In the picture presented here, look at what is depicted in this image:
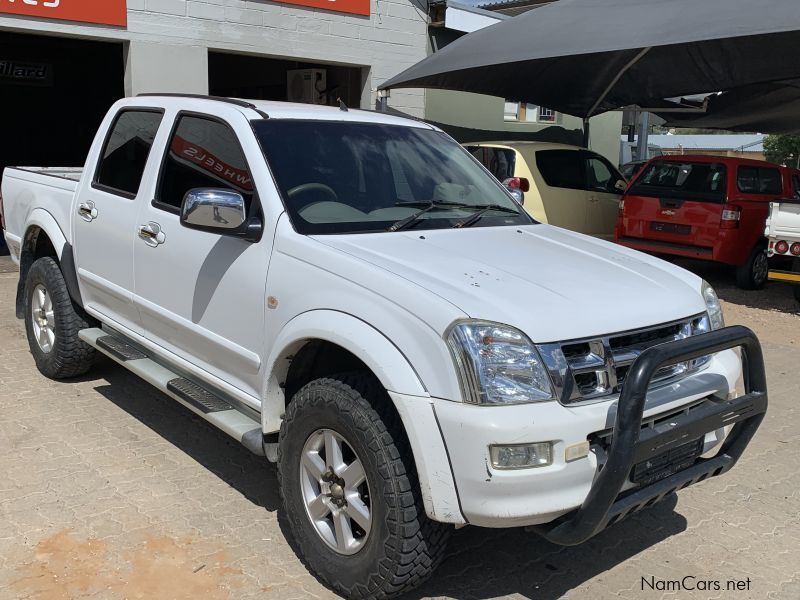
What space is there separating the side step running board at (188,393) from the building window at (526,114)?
11890 mm

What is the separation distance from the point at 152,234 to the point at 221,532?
1.59 m

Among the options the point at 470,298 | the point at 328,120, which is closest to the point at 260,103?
the point at 328,120

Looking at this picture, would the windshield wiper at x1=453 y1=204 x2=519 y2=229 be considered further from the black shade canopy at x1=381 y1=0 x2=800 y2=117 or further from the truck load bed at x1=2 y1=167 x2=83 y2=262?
the black shade canopy at x1=381 y1=0 x2=800 y2=117

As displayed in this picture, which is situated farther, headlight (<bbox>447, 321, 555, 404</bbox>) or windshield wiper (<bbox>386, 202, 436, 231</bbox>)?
windshield wiper (<bbox>386, 202, 436, 231</bbox>)

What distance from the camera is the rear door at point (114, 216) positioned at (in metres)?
4.52

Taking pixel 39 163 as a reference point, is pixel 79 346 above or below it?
below

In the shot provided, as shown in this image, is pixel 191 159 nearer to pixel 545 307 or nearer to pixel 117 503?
pixel 117 503

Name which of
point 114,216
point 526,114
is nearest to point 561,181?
point 526,114

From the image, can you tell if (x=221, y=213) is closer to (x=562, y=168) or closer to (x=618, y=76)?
(x=562, y=168)

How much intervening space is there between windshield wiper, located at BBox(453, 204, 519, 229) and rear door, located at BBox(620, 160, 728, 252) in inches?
263

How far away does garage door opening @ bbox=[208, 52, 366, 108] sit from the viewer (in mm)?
13211

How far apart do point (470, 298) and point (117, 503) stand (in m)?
2.21

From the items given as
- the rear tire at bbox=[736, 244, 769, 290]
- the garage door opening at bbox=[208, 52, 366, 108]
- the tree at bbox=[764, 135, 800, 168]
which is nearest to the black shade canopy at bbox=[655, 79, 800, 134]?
the rear tire at bbox=[736, 244, 769, 290]

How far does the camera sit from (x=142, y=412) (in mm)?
5223
